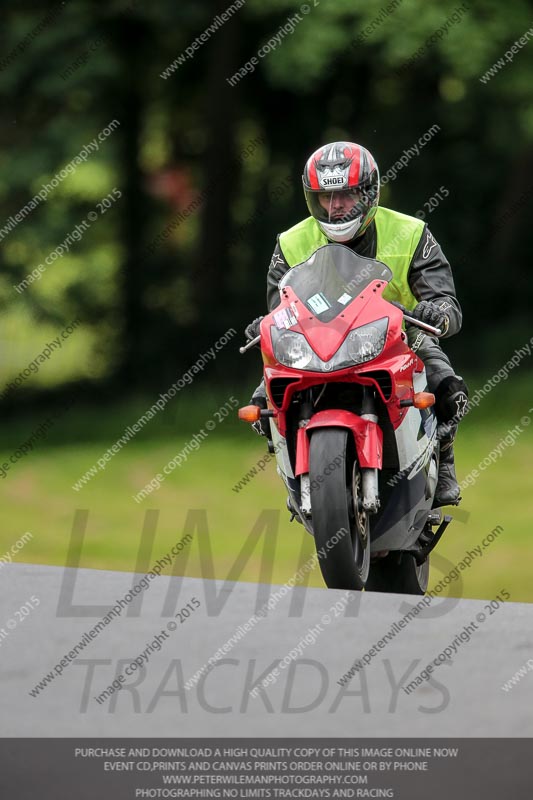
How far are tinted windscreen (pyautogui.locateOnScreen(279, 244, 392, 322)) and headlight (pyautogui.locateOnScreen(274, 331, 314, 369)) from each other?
140 mm

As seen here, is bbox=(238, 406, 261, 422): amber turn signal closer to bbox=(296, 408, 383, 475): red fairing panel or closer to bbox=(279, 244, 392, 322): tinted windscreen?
bbox=(296, 408, 383, 475): red fairing panel

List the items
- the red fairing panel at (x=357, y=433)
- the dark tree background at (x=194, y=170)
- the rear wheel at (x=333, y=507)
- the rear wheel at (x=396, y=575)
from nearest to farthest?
the rear wheel at (x=333, y=507) < the red fairing panel at (x=357, y=433) < the rear wheel at (x=396, y=575) < the dark tree background at (x=194, y=170)

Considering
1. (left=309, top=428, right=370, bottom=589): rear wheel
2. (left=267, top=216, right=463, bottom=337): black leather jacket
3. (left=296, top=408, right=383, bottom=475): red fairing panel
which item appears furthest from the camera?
(left=267, top=216, right=463, bottom=337): black leather jacket

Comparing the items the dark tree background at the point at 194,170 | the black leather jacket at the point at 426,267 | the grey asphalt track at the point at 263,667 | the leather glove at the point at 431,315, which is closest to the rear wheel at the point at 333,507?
the grey asphalt track at the point at 263,667

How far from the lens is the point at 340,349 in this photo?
566 centimetres

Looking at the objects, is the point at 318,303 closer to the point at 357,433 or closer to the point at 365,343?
the point at 365,343

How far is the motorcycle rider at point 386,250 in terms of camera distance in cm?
583

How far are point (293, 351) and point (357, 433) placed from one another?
0.43 meters

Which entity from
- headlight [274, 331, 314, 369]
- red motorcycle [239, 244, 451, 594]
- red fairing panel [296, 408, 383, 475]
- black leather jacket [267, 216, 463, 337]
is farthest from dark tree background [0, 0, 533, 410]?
red fairing panel [296, 408, 383, 475]

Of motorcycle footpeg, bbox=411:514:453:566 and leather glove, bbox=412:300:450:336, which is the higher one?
leather glove, bbox=412:300:450:336

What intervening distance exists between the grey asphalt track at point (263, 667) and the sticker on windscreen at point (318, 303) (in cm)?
117

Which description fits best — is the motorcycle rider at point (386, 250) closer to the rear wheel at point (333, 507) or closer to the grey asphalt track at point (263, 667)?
the rear wheel at point (333, 507)

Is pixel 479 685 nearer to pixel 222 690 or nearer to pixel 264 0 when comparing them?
pixel 222 690

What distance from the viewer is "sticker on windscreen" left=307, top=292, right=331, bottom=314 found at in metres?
5.81
